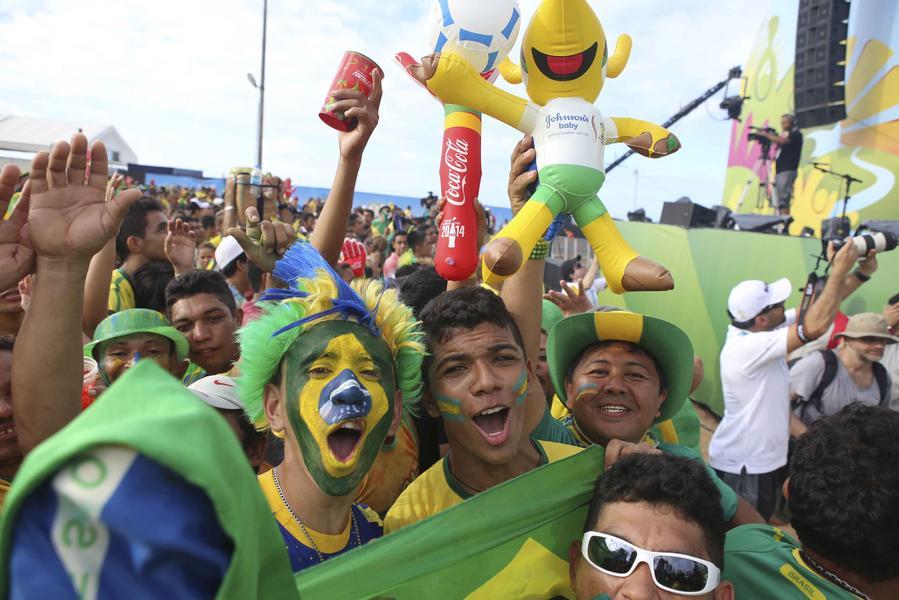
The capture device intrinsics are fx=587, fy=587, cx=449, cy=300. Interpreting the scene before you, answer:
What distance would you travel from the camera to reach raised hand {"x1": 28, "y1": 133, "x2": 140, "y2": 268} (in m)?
1.53

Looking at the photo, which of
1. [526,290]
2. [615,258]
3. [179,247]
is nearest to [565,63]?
[615,258]

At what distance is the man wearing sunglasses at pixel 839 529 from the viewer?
1.52 m

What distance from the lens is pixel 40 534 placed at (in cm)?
53

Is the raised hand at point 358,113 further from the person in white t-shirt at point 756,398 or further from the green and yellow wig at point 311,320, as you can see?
the person in white t-shirt at point 756,398

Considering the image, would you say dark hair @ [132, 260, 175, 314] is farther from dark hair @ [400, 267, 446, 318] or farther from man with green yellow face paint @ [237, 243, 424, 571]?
man with green yellow face paint @ [237, 243, 424, 571]

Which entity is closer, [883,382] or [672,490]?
[672,490]

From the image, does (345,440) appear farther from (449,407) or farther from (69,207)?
(69,207)

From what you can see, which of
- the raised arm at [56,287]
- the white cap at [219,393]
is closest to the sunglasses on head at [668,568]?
the white cap at [219,393]

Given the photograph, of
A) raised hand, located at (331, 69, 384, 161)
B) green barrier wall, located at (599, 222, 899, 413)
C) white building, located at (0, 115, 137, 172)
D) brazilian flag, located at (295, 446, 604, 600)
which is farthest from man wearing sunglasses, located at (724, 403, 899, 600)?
white building, located at (0, 115, 137, 172)

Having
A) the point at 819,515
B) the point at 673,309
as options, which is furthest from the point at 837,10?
the point at 819,515

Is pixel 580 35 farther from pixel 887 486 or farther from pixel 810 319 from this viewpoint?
pixel 810 319

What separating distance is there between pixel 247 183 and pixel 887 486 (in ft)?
12.1

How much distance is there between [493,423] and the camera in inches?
70.9

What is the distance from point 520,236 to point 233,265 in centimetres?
315
